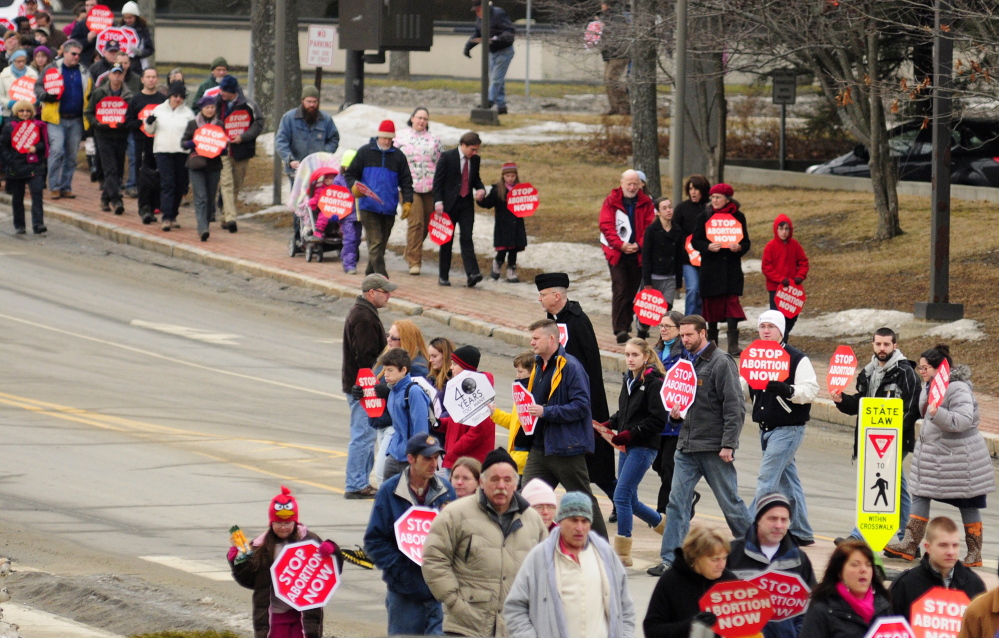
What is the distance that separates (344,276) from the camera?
21.4 metres

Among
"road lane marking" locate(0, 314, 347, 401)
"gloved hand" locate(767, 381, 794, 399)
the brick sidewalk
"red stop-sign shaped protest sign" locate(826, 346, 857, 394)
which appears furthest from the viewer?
the brick sidewalk

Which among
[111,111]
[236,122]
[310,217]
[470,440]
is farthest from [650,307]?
[111,111]

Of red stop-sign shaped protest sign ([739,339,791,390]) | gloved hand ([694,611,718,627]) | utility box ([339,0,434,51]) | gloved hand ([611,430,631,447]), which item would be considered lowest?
gloved hand ([611,430,631,447])

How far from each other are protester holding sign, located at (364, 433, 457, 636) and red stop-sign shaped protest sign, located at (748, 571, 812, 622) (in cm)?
179

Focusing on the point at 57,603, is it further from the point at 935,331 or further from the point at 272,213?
the point at 272,213

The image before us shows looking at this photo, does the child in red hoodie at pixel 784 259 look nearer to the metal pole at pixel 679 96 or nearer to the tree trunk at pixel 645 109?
the metal pole at pixel 679 96

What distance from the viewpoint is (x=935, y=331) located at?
18156 mm

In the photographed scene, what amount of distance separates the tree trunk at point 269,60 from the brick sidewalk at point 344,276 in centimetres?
381

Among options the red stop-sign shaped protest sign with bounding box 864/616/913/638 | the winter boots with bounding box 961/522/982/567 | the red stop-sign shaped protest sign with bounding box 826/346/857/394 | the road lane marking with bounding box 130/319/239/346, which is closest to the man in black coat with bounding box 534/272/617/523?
the red stop-sign shaped protest sign with bounding box 826/346/857/394

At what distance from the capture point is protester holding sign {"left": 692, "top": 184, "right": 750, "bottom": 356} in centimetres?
1725

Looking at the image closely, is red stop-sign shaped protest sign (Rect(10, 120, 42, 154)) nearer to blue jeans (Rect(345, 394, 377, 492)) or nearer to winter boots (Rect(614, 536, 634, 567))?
blue jeans (Rect(345, 394, 377, 492))

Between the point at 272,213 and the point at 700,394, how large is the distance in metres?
15.6

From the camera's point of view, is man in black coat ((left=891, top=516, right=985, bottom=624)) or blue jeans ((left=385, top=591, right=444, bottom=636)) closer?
man in black coat ((left=891, top=516, right=985, bottom=624))

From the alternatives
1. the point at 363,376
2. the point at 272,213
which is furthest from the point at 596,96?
the point at 363,376
